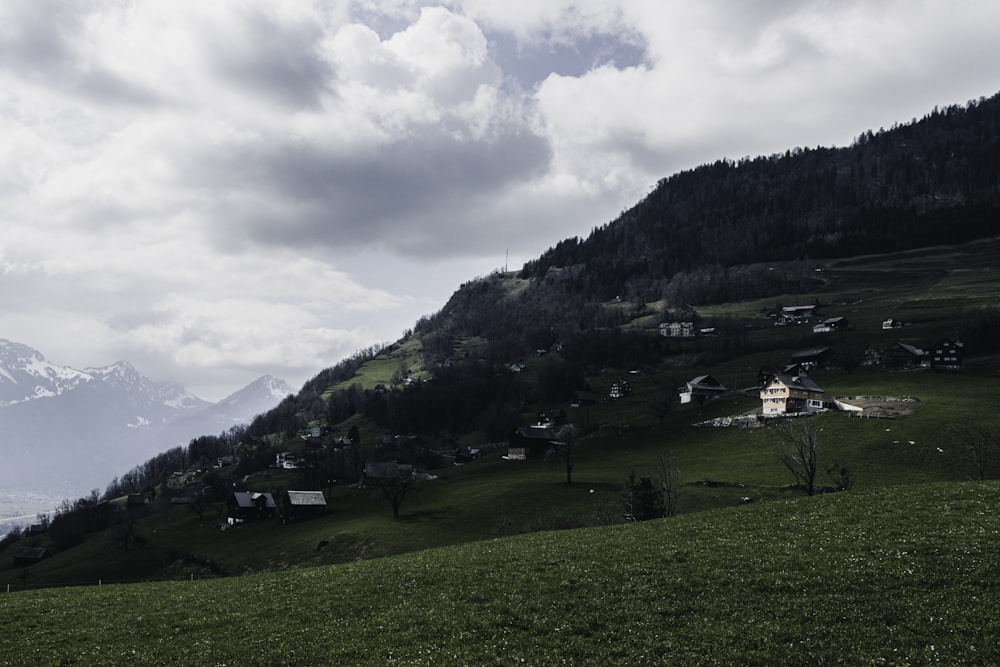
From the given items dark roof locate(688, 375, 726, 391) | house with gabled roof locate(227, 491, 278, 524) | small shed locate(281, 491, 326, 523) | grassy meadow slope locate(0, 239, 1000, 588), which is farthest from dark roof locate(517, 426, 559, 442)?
house with gabled roof locate(227, 491, 278, 524)

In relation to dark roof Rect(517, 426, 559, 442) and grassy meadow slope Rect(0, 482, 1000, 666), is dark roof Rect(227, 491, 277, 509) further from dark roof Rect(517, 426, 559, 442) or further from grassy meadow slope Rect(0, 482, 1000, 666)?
grassy meadow slope Rect(0, 482, 1000, 666)

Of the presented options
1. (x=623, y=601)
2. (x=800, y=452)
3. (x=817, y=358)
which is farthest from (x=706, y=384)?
(x=623, y=601)

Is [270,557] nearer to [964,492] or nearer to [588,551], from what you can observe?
[588,551]

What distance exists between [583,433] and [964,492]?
12085 cm

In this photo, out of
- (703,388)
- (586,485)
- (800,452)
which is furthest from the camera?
(703,388)

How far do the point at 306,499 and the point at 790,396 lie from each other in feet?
348

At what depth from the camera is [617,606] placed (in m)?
24.1

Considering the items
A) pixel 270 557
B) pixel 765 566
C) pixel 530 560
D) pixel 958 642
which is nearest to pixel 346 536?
pixel 270 557

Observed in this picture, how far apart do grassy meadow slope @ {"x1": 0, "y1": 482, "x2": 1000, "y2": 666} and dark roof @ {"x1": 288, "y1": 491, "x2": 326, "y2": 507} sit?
99.3 metres

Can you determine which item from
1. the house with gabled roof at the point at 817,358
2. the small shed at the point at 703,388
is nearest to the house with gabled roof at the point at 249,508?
the small shed at the point at 703,388

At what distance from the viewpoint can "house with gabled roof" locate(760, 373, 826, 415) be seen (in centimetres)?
13112

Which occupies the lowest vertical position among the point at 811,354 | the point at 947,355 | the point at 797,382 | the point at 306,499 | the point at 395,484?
the point at 306,499

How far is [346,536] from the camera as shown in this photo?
310 feet

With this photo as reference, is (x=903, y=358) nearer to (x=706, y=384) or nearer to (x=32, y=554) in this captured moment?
(x=706, y=384)
